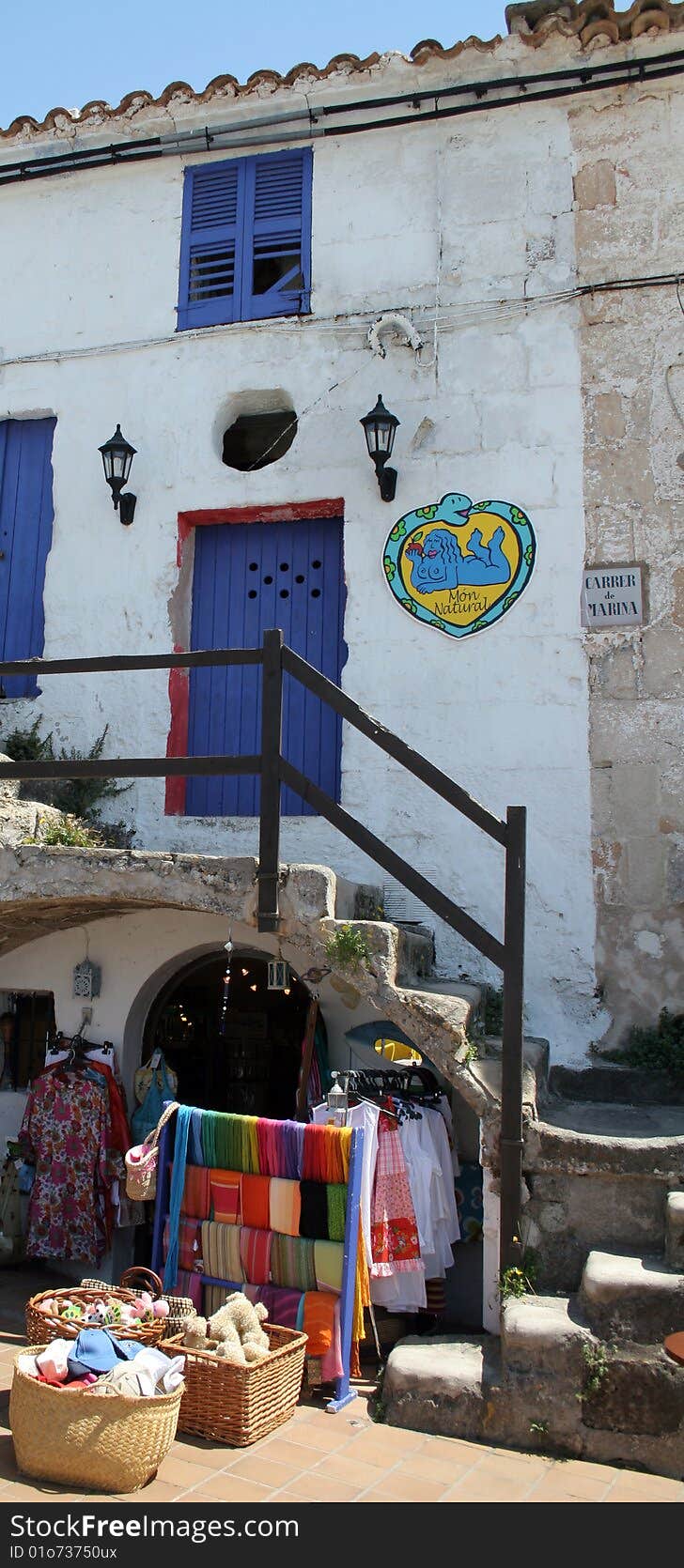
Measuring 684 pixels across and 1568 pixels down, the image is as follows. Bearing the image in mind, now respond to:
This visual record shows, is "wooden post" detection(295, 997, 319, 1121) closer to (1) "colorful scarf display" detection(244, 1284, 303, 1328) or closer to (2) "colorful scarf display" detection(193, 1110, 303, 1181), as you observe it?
(2) "colorful scarf display" detection(193, 1110, 303, 1181)

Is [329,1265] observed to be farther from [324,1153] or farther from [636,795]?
[636,795]

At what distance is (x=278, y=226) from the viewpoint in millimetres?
8156

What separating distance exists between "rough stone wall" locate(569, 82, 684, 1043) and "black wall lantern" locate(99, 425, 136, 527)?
3088 mm

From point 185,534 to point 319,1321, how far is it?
203 inches

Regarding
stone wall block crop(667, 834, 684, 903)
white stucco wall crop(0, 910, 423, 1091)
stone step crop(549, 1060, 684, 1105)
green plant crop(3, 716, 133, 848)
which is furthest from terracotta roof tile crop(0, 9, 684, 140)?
stone step crop(549, 1060, 684, 1105)

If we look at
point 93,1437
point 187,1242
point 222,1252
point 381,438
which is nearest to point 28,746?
point 381,438

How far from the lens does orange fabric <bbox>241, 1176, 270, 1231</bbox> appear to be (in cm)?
567

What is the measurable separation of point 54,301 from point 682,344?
4.53m

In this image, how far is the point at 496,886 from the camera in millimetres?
7090

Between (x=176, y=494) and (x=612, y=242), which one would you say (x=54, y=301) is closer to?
(x=176, y=494)
